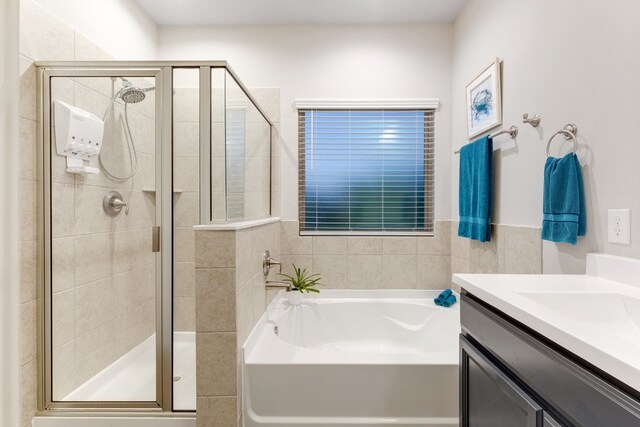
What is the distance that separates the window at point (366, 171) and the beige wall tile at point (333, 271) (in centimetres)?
22

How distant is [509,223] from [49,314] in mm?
2283

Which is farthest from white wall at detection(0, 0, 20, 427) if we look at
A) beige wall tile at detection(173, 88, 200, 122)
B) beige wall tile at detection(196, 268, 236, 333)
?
beige wall tile at detection(173, 88, 200, 122)

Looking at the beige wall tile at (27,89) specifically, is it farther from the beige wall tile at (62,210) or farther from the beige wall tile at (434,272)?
the beige wall tile at (434,272)

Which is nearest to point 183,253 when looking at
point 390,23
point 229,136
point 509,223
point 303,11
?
point 229,136

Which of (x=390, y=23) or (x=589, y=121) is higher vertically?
(x=390, y=23)

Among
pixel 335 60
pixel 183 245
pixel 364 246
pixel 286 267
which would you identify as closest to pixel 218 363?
pixel 183 245

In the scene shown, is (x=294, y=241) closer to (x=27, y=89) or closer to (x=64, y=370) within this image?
(x=64, y=370)

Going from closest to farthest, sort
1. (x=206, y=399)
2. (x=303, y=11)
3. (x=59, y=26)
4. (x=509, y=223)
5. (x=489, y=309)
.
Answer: (x=489, y=309)
(x=206, y=399)
(x=59, y=26)
(x=509, y=223)
(x=303, y=11)

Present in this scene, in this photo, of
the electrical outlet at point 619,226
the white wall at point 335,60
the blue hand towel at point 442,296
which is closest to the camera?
the electrical outlet at point 619,226

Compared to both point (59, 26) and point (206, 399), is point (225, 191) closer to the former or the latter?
point (206, 399)

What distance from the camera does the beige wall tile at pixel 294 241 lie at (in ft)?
8.69

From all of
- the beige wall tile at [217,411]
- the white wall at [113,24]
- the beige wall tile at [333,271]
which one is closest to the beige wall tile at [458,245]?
the beige wall tile at [333,271]

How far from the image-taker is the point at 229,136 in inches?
63.6

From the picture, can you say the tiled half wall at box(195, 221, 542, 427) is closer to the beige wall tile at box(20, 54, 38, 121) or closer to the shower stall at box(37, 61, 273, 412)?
the shower stall at box(37, 61, 273, 412)
